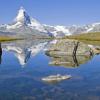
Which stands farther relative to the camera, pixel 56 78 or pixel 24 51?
pixel 24 51

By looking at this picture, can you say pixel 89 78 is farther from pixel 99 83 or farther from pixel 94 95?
pixel 94 95

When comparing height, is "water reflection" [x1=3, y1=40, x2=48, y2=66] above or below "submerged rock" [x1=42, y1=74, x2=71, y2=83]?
above

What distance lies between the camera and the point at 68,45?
8412 centimetres

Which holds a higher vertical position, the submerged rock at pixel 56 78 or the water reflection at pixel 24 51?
the water reflection at pixel 24 51

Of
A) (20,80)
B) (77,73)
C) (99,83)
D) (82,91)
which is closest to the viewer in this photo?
(82,91)

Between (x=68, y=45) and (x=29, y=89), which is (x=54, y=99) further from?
(x=68, y=45)

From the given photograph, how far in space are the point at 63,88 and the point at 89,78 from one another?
9296mm

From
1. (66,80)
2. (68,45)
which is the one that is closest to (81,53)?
(68,45)

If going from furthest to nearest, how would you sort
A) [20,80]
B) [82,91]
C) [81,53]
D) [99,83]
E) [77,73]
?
1. [81,53]
2. [77,73]
3. [20,80]
4. [99,83]
5. [82,91]

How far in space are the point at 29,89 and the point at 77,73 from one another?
14.1 metres

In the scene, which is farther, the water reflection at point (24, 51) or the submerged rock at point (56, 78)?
the water reflection at point (24, 51)

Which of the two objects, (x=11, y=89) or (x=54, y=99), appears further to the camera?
(x=11, y=89)

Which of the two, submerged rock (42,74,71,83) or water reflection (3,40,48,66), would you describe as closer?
submerged rock (42,74,71,83)

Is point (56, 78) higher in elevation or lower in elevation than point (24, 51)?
lower
